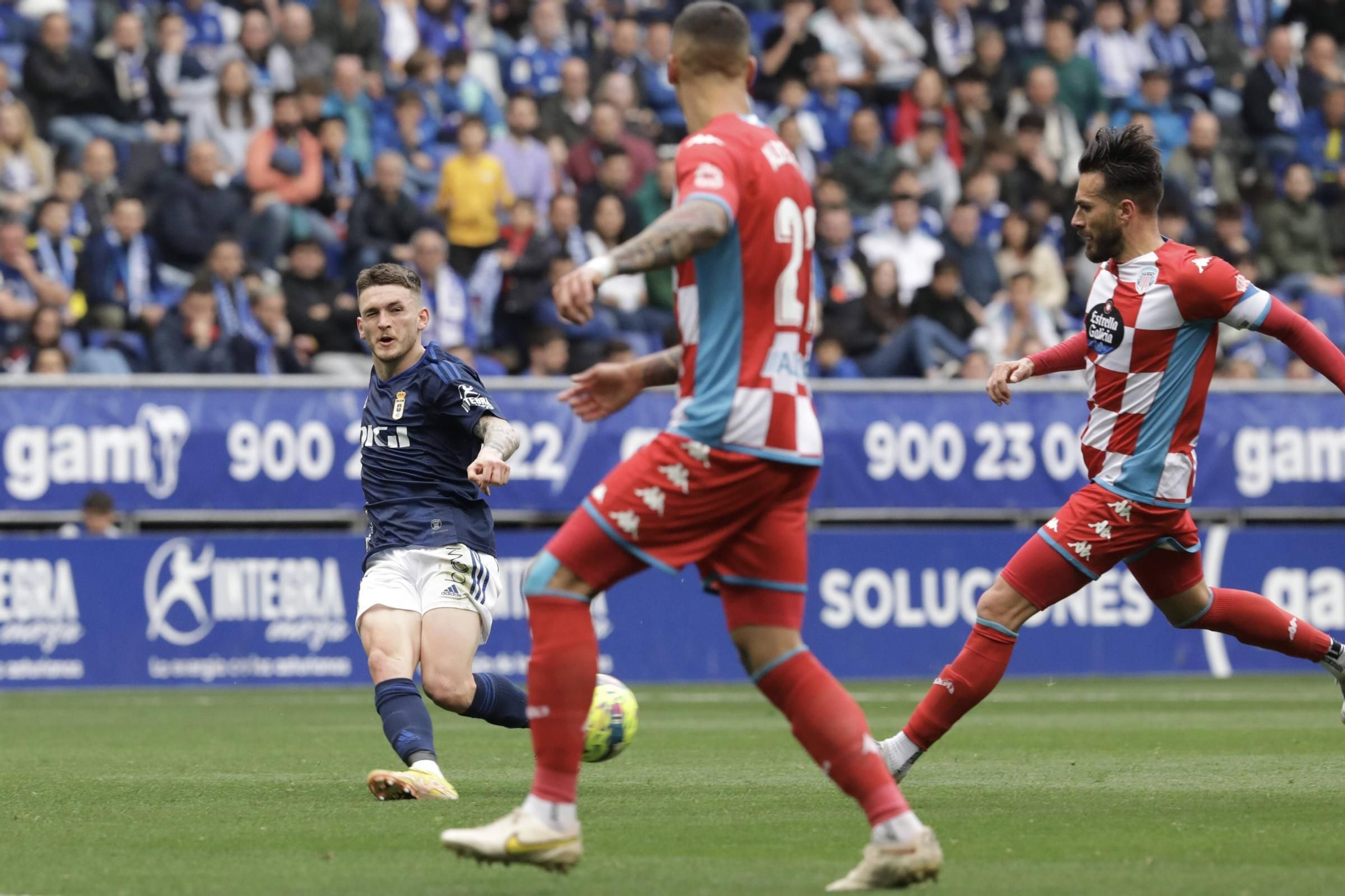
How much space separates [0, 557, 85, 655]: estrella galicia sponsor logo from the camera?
15609mm

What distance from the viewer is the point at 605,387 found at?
5.65 m

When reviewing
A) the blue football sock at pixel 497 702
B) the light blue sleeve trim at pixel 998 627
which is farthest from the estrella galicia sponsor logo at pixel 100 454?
the light blue sleeve trim at pixel 998 627

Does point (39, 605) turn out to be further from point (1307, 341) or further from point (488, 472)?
point (1307, 341)

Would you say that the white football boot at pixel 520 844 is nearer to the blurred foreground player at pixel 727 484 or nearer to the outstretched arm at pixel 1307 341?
the blurred foreground player at pixel 727 484

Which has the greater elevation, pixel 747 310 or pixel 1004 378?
pixel 747 310

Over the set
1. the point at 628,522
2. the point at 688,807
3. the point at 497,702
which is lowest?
the point at 688,807

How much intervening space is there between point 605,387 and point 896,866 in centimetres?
152

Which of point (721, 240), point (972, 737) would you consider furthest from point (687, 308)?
point (972, 737)

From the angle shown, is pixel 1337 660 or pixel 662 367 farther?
pixel 1337 660

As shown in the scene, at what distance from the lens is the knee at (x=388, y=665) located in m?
8.18

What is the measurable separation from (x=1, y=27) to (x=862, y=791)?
1671cm

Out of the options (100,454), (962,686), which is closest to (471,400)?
(962,686)

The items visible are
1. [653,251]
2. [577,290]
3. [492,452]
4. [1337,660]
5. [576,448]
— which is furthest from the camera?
[576,448]

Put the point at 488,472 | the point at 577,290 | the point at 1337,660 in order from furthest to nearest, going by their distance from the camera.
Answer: the point at 1337,660 < the point at 488,472 < the point at 577,290
